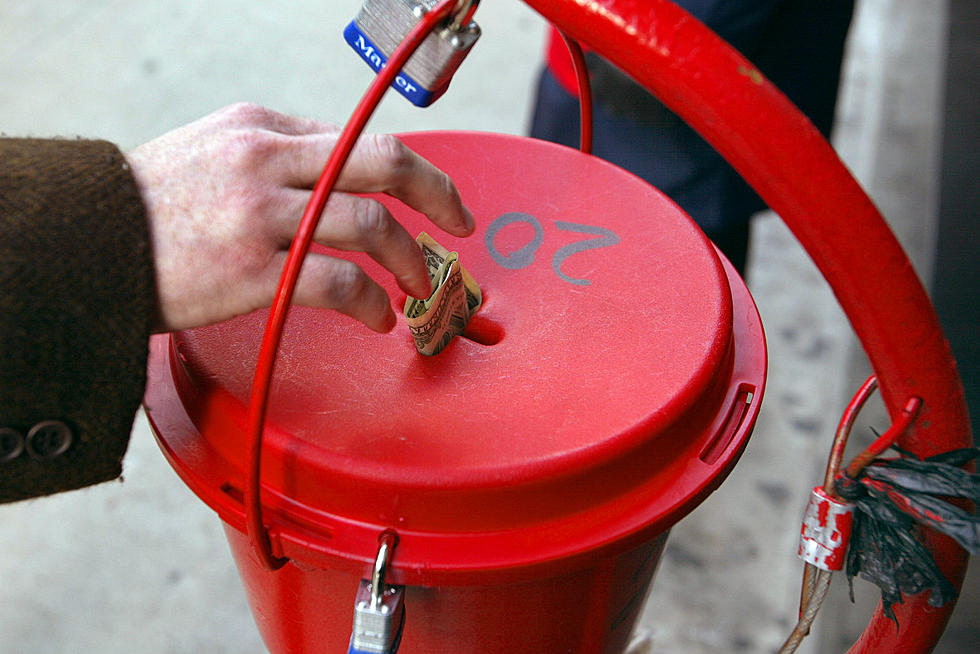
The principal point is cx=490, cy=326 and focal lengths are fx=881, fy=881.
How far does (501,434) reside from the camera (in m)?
0.67

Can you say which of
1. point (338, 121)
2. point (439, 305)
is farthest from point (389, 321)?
A: point (338, 121)

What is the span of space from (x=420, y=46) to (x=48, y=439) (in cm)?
38

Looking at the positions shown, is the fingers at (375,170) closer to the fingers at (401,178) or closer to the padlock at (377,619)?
the fingers at (401,178)

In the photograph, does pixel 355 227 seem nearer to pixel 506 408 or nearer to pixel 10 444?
pixel 506 408

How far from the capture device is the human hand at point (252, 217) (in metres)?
0.63

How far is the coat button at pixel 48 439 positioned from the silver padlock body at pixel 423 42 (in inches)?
13.9

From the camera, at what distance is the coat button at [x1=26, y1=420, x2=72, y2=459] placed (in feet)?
2.04

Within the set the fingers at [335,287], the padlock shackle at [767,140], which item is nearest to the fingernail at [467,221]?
the fingers at [335,287]

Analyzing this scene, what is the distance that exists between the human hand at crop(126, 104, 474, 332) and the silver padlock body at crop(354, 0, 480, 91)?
65mm

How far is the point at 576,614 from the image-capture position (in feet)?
2.43

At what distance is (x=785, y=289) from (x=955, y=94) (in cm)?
76

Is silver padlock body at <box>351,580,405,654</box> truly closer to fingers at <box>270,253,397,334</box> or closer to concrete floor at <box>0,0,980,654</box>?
fingers at <box>270,253,397,334</box>

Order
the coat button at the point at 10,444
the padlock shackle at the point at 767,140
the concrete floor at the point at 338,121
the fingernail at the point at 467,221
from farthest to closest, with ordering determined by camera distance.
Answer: the concrete floor at the point at 338,121, the fingernail at the point at 467,221, the coat button at the point at 10,444, the padlock shackle at the point at 767,140

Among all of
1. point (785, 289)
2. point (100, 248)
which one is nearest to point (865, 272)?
point (100, 248)
